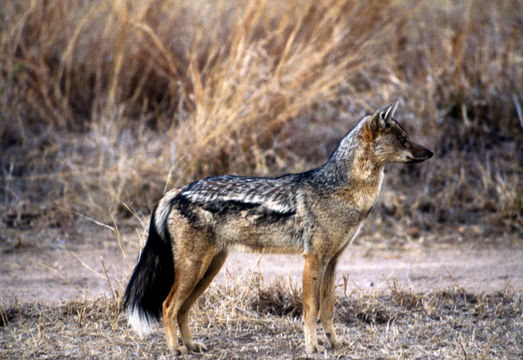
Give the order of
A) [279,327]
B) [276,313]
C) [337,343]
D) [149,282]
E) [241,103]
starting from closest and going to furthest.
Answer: [149,282], [337,343], [279,327], [276,313], [241,103]

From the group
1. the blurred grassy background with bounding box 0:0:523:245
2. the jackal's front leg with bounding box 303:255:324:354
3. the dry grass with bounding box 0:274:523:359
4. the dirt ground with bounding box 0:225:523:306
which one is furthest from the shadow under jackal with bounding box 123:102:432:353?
the blurred grassy background with bounding box 0:0:523:245

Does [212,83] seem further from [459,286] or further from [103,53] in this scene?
[459,286]

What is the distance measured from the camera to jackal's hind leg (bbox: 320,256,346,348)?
484 cm

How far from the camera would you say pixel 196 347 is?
15.8 feet

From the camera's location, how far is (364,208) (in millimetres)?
4672

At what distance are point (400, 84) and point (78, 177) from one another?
4.82 metres

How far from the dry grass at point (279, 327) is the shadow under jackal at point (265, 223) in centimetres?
34

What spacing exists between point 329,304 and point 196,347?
993 mm

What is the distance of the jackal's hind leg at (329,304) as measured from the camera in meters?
4.84

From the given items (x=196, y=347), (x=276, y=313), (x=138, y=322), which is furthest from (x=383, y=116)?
(x=138, y=322)

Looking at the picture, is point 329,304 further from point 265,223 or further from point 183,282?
point 183,282

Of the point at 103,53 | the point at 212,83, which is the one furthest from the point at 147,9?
the point at 212,83

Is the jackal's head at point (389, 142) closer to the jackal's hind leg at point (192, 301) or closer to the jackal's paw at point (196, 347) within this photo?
the jackal's hind leg at point (192, 301)

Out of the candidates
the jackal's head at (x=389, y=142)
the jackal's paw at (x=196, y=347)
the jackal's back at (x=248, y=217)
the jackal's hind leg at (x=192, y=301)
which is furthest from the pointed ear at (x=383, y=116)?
the jackal's paw at (x=196, y=347)
